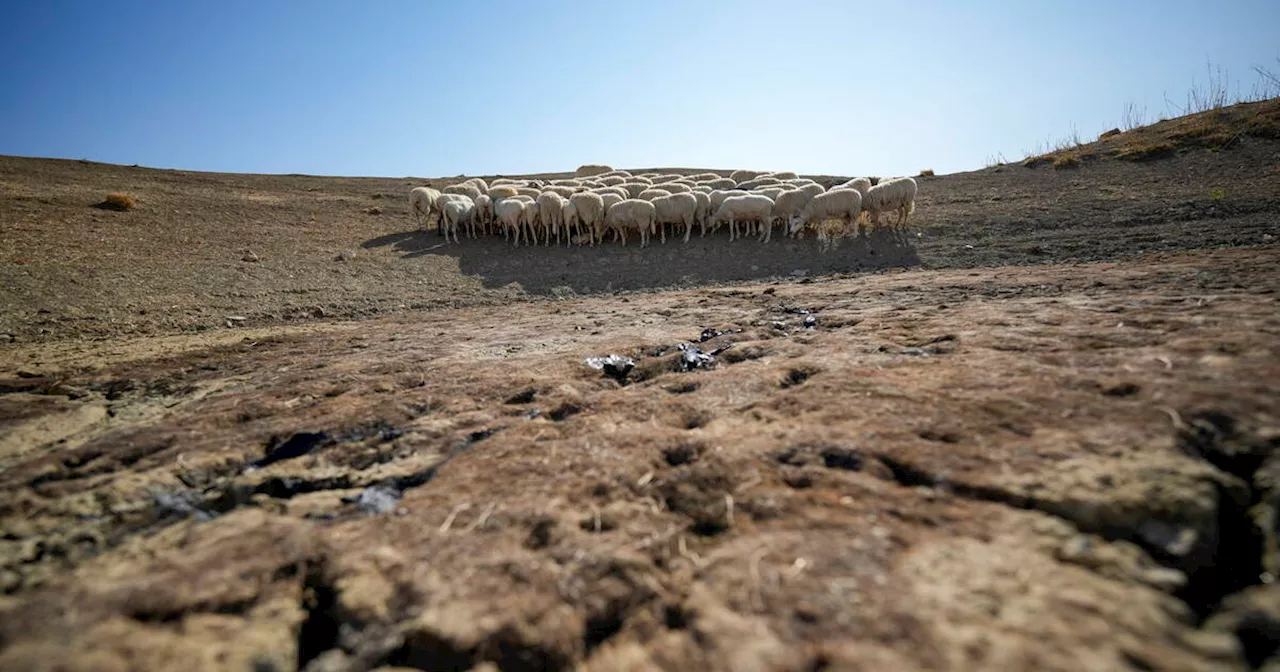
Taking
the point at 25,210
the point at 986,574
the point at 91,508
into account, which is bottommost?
the point at 91,508

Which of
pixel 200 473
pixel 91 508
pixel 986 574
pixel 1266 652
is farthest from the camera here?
pixel 200 473

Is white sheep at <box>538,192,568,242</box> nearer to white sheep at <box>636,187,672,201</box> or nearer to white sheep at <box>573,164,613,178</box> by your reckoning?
white sheep at <box>636,187,672,201</box>

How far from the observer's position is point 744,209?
43.8 feet

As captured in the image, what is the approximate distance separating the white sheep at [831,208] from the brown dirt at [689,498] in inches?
338

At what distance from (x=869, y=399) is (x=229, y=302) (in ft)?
32.2

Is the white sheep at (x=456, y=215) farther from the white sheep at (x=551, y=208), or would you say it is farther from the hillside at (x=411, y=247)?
the white sheep at (x=551, y=208)

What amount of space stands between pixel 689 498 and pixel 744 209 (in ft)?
40.2

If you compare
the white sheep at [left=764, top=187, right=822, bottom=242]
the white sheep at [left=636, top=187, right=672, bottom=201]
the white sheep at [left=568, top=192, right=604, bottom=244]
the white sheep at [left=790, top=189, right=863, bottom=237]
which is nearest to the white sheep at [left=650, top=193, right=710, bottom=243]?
the white sheep at [left=636, top=187, right=672, bottom=201]

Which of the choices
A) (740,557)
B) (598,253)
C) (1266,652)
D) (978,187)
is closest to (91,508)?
(740,557)

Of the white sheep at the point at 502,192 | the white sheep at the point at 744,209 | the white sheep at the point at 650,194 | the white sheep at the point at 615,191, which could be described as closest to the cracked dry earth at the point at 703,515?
the white sheep at the point at 744,209

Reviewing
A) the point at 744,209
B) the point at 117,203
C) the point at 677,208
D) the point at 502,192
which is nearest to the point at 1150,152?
the point at 744,209

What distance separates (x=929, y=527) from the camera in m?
1.54

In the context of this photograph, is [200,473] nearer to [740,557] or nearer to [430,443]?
[430,443]

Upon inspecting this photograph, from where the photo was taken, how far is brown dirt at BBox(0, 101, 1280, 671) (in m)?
1.27
